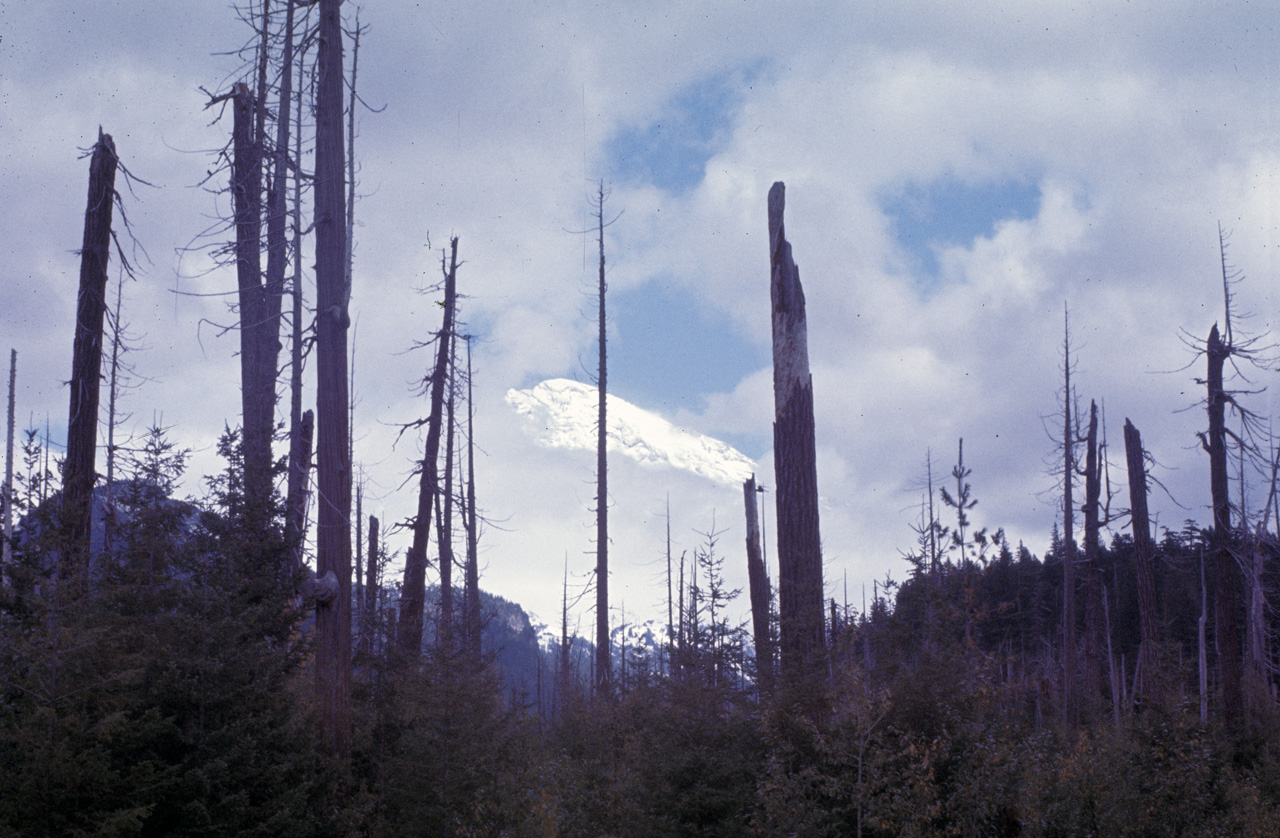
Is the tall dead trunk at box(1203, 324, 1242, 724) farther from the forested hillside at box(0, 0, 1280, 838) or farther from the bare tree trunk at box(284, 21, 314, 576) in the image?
the bare tree trunk at box(284, 21, 314, 576)

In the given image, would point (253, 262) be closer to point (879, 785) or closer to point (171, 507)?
point (171, 507)

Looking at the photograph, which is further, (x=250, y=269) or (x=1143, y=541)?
(x=1143, y=541)

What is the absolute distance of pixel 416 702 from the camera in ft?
38.8

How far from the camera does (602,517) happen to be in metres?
25.6

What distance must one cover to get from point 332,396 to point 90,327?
3.43m

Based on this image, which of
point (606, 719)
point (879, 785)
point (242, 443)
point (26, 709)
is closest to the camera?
point (26, 709)

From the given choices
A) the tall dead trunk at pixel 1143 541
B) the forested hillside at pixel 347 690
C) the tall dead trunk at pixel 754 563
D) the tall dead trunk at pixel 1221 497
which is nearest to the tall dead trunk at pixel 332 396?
the forested hillside at pixel 347 690

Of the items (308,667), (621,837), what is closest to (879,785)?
(621,837)

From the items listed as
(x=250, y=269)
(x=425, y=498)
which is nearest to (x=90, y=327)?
(x=250, y=269)

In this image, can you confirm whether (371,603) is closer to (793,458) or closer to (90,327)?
(90,327)

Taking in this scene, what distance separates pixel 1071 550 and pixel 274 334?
2582cm

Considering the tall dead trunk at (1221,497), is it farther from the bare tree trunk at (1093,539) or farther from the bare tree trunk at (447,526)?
the bare tree trunk at (447,526)

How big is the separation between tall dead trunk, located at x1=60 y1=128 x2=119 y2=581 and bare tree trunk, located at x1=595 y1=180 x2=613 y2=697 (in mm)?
14281

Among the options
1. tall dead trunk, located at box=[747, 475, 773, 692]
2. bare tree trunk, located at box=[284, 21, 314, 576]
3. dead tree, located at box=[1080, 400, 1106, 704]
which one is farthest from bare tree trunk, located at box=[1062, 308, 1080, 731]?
bare tree trunk, located at box=[284, 21, 314, 576]
